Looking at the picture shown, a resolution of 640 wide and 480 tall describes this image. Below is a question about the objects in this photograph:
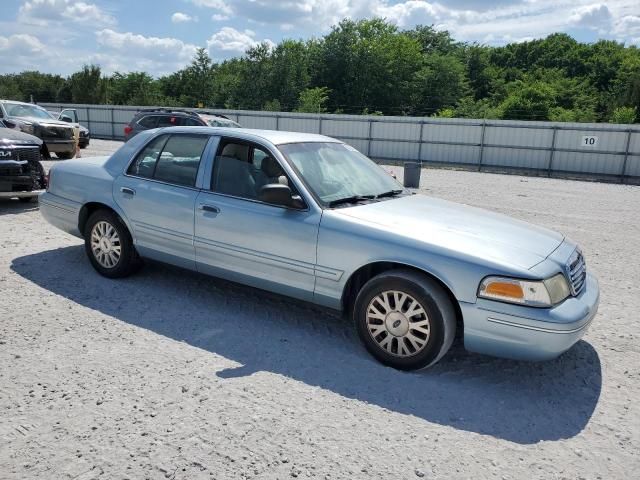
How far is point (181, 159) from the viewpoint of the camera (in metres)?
4.89

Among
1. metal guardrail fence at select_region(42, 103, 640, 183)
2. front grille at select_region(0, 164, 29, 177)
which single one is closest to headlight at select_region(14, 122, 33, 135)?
front grille at select_region(0, 164, 29, 177)

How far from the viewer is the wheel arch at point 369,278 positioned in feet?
11.9

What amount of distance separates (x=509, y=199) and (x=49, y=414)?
40.1 ft

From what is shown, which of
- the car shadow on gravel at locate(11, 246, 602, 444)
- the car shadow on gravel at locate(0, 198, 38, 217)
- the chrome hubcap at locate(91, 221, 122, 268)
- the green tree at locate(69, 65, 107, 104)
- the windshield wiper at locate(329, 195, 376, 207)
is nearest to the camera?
the car shadow on gravel at locate(11, 246, 602, 444)

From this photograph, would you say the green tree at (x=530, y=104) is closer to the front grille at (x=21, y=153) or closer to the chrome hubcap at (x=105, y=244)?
the front grille at (x=21, y=153)

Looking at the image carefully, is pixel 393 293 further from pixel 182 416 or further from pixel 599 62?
pixel 599 62

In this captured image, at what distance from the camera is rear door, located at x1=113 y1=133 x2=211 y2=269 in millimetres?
4703

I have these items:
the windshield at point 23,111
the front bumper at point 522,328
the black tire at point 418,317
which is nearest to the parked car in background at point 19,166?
the black tire at point 418,317

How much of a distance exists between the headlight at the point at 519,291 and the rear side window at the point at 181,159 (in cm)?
266

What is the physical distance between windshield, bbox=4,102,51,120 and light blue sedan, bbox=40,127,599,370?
12.8m

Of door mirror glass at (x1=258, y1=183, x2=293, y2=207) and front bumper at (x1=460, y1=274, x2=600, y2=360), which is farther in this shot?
door mirror glass at (x1=258, y1=183, x2=293, y2=207)

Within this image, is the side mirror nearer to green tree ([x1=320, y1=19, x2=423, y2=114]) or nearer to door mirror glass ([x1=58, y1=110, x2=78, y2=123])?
door mirror glass ([x1=58, y1=110, x2=78, y2=123])

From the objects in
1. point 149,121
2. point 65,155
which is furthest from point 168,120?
point 65,155

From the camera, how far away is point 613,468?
2768 mm
